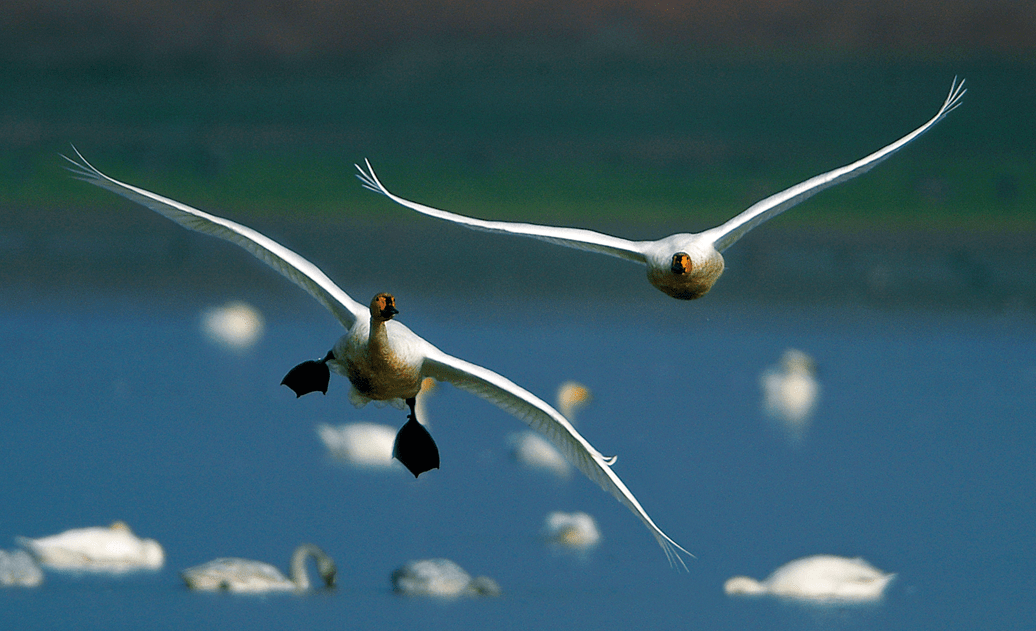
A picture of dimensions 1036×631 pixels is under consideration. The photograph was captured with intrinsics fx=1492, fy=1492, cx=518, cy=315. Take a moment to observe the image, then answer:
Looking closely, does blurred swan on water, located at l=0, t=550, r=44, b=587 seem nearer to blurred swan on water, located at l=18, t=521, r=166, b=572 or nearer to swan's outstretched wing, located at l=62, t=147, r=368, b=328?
blurred swan on water, located at l=18, t=521, r=166, b=572

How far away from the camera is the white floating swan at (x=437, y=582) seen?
1180 cm

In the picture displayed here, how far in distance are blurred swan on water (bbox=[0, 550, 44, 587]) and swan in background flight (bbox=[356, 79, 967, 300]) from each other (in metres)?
5.20

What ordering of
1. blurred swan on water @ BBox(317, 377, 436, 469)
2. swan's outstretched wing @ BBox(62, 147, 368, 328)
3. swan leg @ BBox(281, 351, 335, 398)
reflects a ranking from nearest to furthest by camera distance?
swan's outstretched wing @ BBox(62, 147, 368, 328) < swan leg @ BBox(281, 351, 335, 398) < blurred swan on water @ BBox(317, 377, 436, 469)

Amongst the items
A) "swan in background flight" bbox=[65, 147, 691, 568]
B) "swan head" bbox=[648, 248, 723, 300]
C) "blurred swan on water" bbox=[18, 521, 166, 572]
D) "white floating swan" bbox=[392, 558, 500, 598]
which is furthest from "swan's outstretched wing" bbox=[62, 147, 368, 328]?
"blurred swan on water" bbox=[18, 521, 166, 572]

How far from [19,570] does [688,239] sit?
6457mm

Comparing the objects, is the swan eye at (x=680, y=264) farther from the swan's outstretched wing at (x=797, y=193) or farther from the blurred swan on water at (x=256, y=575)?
the blurred swan on water at (x=256, y=575)

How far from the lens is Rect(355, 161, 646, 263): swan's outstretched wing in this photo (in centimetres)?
877

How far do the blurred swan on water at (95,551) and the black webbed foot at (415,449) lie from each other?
11.2ft

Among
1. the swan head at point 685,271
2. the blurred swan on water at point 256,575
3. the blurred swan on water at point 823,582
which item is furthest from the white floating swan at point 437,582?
the swan head at point 685,271

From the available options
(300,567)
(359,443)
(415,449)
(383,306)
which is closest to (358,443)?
(359,443)

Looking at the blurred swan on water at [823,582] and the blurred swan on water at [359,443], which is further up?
the blurred swan on water at [359,443]

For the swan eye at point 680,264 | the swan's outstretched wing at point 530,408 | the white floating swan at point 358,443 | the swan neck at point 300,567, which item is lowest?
the swan's outstretched wing at point 530,408

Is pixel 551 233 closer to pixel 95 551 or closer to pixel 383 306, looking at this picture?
pixel 383 306

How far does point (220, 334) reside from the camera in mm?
19891
